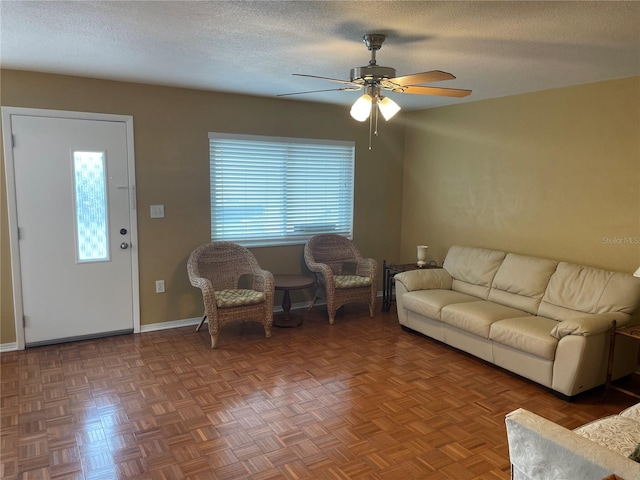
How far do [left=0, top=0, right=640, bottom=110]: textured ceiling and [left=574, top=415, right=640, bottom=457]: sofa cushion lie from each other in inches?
75.7

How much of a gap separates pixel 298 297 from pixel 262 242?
787 mm

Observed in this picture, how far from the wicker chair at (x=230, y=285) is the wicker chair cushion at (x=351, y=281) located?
0.83m

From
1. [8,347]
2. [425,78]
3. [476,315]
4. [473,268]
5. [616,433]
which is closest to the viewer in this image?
[616,433]

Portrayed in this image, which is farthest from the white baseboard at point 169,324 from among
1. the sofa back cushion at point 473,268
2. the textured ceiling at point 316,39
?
the sofa back cushion at point 473,268

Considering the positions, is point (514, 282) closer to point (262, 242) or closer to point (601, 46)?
point (601, 46)

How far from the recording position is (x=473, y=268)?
15.0 ft

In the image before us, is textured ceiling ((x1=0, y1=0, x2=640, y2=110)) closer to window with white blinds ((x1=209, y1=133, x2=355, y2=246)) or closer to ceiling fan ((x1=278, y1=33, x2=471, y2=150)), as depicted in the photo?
ceiling fan ((x1=278, y1=33, x2=471, y2=150))

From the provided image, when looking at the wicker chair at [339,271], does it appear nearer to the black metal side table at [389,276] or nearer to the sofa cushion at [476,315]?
the black metal side table at [389,276]

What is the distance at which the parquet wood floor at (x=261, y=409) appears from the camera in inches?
97.1

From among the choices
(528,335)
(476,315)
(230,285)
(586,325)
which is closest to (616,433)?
(586,325)

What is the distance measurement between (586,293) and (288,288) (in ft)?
8.34

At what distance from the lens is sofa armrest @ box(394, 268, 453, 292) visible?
455cm

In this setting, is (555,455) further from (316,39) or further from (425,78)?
(316,39)

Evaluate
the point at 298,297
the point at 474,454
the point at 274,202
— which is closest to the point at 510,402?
the point at 474,454
